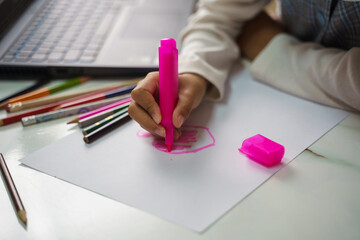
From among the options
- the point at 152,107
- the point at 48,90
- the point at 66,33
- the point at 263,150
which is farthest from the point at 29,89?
the point at 263,150

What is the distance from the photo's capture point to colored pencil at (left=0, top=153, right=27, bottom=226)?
297 millimetres

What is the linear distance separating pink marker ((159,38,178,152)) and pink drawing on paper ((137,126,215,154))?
0.01m

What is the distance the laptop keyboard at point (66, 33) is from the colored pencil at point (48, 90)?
0.11 ft

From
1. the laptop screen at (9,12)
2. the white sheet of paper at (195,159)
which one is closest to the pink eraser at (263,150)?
the white sheet of paper at (195,159)

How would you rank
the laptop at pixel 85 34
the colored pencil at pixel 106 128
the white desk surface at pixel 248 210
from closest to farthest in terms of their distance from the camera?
the white desk surface at pixel 248 210 < the colored pencil at pixel 106 128 < the laptop at pixel 85 34

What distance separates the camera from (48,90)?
1.63 ft

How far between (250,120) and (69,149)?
21cm

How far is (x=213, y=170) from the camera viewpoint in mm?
339

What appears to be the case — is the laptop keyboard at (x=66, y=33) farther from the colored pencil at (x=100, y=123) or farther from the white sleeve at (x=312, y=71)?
the white sleeve at (x=312, y=71)

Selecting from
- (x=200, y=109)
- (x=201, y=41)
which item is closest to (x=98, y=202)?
(x=200, y=109)

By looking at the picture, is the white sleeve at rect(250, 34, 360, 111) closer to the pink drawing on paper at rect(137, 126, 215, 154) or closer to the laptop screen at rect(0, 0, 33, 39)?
the pink drawing on paper at rect(137, 126, 215, 154)

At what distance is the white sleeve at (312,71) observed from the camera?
41cm

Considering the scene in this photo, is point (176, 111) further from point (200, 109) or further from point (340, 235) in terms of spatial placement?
point (340, 235)

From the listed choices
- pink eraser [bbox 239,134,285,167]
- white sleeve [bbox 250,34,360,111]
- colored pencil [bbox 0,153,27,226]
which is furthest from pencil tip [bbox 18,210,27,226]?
white sleeve [bbox 250,34,360,111]
